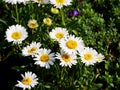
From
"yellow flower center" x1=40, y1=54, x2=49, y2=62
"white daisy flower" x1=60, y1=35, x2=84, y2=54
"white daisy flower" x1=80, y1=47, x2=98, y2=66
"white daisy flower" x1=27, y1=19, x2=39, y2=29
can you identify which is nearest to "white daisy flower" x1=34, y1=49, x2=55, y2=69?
"yellow flower center" x1=40, y1=54, x2=49, y2=62

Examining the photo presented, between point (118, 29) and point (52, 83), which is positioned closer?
point (52, 83)

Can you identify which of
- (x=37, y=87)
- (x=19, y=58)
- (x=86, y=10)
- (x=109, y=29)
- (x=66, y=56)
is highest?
(x=86, y=10)

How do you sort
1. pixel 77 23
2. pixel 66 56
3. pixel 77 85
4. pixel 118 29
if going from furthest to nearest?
1. pixel 118 29
2. pixel 77 23
3. pixel 77 85
4. pixel 66 56

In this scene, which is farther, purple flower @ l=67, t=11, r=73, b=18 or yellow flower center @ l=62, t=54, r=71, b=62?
purple flower @ l=67, t=11, r=73, b=18

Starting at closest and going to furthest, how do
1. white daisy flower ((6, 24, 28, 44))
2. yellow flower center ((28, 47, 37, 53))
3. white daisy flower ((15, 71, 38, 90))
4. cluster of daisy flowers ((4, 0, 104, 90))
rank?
white daisy flower ((15, 71, 38, 90))
cluster of daisy flowers ((4, 0, 104, 90))
yellow flower center ((28, 47, 37, 53))
white daisy flower ((6, 24, 28, 44))

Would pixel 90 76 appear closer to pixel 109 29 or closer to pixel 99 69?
pixel 99 69

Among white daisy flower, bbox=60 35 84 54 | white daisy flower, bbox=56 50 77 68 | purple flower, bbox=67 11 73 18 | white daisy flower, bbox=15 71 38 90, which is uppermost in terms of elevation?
purple flower, bbox=67 11 73 18

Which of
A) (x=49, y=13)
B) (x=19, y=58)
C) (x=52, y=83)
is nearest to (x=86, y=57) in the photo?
(x=52, y=83)

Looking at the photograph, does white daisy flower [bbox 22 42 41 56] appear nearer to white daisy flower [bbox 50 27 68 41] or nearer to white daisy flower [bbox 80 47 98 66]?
white daisy flower [bbox 50 27 68 41]

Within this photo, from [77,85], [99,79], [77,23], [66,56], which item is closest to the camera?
[66,56]
